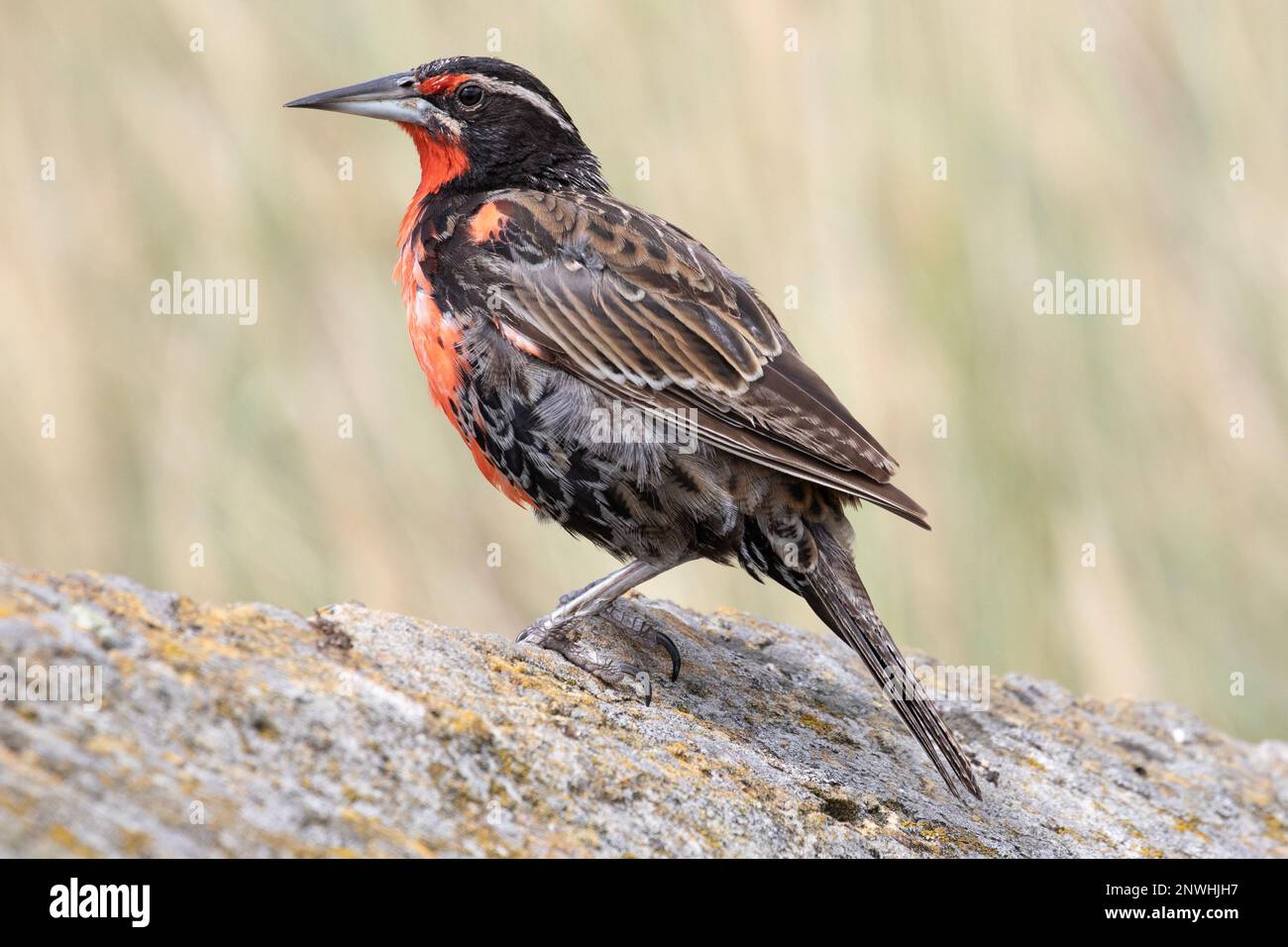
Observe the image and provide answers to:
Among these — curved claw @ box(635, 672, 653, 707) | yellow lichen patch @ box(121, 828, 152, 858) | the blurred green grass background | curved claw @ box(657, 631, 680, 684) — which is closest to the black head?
the blurred green grass background

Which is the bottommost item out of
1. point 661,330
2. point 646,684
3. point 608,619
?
point 646,684

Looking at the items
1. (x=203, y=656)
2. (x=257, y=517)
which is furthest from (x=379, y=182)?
(x=203, y=656)

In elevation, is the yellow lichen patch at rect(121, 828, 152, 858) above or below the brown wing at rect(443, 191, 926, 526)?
below

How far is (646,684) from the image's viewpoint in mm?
3551

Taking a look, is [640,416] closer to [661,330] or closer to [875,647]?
[661,330]

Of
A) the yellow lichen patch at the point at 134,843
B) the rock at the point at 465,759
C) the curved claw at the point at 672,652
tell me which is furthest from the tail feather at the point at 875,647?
the yellow lichen patch at the point at 134,843

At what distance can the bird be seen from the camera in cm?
381

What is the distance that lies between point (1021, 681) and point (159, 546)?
3.11 m

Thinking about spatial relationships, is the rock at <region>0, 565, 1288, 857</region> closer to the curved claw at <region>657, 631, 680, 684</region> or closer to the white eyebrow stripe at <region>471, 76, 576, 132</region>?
the curved claw at <region>657, 631, 680, 684</region>

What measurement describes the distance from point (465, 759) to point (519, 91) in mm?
2756

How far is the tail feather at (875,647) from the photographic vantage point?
11.7 ft

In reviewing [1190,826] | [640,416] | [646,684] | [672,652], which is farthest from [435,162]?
[1190,826]

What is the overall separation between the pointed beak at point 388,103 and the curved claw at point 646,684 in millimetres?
2040

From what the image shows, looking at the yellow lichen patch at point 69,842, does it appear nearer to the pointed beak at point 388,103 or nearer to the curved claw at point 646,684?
the curved claw at point 646,684
